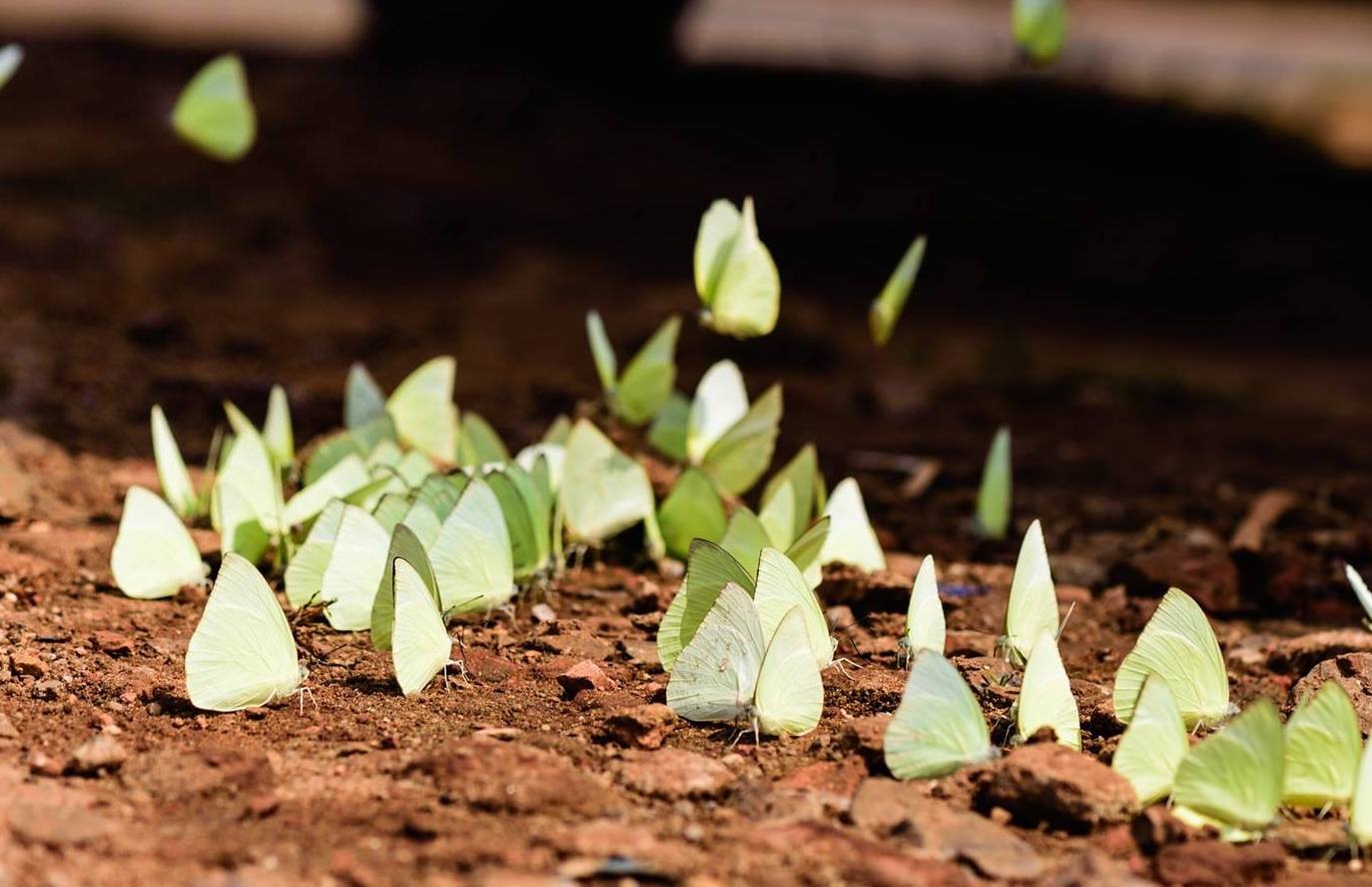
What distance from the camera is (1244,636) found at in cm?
284

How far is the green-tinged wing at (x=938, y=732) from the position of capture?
196 cm

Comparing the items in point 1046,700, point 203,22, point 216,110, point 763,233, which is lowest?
point 1046,700

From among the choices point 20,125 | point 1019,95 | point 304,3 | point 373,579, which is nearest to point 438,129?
point 20,125

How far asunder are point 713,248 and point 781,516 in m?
0.47

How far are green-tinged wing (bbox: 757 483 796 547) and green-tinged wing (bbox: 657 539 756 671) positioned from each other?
45cm

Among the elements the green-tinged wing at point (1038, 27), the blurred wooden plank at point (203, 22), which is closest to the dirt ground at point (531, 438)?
the green-tinged wing at point (1038, 27)

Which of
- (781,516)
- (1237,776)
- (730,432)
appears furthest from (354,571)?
(1237,776)

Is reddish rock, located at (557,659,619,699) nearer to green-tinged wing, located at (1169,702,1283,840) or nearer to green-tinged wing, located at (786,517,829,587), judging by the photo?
green-tinged wing, located at (786,517,829,587)

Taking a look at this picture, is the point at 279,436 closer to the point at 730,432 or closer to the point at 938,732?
the point at 730,432

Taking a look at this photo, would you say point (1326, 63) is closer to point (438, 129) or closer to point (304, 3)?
point (438, 129)

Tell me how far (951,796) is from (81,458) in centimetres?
209

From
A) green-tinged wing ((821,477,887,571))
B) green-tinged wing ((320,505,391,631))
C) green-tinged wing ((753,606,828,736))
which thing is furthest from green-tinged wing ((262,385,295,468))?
green-tinged wing ((753,606,828,736))

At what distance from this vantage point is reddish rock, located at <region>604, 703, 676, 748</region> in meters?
2.09

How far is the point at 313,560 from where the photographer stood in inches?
100
